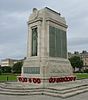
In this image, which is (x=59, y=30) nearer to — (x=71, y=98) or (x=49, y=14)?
(x=49, y=14)

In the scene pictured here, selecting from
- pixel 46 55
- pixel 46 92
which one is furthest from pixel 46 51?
pixel 46 92

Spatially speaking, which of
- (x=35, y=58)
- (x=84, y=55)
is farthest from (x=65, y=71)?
(x=84, y=55)

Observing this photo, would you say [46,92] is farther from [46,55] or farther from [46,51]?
[46,51]

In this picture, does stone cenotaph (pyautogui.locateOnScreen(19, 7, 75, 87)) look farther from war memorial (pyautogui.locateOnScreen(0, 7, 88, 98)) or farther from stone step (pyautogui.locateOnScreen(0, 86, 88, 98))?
stone step (pyautogui.locateOnScreen(0, 86, 88, 98))

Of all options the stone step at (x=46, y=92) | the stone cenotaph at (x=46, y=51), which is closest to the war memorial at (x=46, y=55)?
the stone cenotaph at (x=46, y=51)

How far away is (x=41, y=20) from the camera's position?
22750mm

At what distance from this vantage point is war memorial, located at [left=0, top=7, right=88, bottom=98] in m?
21.0

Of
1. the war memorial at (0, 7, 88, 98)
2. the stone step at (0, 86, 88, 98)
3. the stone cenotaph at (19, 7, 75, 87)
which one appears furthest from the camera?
the stone cenotaph at (19, 7, 75, 87)

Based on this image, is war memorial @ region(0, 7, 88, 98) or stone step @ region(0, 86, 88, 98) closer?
stone step @ region(0, 86, 88, 98)

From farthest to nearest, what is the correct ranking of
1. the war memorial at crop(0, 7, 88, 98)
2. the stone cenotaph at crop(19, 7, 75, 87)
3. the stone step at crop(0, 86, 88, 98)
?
the stone cenotaph at crop(19, 7, 75, 87) < the war memorial at crop(0, 7, 88, 98) < the stone step at crop(0, 86, 88, 98)

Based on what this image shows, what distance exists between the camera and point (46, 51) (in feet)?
72.5

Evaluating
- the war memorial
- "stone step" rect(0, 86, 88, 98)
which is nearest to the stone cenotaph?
the war memorial

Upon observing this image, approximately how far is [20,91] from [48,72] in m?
4.33

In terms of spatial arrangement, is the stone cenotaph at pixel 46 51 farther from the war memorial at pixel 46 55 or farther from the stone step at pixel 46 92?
the stone step at pixel 46 92
